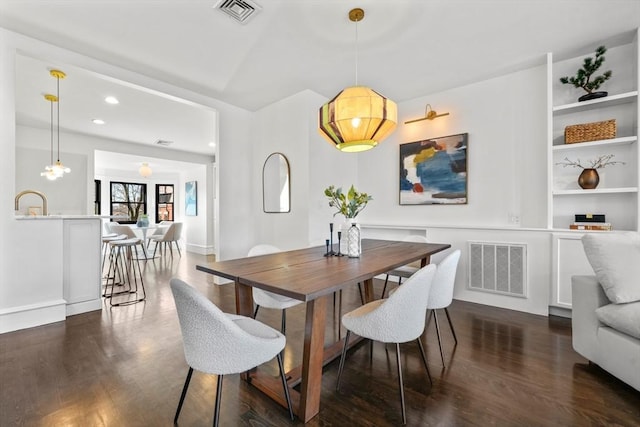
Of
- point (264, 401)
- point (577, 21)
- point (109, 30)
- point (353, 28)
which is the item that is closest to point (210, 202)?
point (109, 30)

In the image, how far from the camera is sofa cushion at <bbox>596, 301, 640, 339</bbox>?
161 centimetres

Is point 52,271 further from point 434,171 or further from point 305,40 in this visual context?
point 434,171

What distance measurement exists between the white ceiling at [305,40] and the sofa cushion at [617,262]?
1.95m

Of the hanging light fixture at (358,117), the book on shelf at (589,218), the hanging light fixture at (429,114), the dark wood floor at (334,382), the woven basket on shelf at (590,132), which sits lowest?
the dark wood floor at (334,382)

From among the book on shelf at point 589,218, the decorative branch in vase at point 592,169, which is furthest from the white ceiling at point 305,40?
the book on shelf at point 589,218

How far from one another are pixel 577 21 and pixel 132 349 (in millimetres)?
4670

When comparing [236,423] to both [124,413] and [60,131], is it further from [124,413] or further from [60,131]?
[60,131]

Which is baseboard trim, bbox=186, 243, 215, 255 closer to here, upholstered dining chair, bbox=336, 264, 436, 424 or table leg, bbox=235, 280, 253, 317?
table leg, bbox=235, 280, 253, 317

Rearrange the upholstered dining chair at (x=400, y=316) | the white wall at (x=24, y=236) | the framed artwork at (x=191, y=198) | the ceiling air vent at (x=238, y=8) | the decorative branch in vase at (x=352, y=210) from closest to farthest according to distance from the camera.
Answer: the upholstered dining chair at (x=400, y=316) < the decorative branch in vase at (x=352, y=210) < the ceiling air vent at (x=238, y=8) < the white wall at (x=24, y=236) < the framed artwork at (x=191, y=198)

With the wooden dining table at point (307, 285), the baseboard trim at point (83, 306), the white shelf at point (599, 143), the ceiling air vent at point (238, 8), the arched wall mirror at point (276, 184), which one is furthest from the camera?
the arched wall mirror at point (276, 184)

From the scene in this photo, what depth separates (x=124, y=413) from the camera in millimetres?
1493

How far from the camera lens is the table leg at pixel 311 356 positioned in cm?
141

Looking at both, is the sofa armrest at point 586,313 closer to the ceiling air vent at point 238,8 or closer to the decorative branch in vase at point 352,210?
the decorative branch in vase at point 352,210

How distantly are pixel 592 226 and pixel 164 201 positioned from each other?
9949 mm
